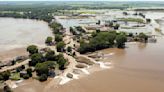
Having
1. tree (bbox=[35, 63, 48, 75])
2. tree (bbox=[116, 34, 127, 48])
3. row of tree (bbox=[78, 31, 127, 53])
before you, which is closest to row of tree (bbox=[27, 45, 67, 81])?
tree (bbox=[35, 63, 48, 75])

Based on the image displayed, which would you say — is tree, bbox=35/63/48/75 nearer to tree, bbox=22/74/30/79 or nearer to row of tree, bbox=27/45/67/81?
row of tree, bbox=27/45/67/81

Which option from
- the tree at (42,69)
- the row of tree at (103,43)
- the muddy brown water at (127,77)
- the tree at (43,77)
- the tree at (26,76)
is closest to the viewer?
the muddy brown water at (127,77)

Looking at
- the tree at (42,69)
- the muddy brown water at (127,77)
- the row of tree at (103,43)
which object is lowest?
the muddy brown water at (127,77)

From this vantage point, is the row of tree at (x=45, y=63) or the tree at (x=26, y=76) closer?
the tree at (x=26, y=76)

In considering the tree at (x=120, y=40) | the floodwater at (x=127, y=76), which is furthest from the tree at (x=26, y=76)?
the tree at (x=120, y=40)

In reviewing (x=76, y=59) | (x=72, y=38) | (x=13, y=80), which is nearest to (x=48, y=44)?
(x=72, y=38)

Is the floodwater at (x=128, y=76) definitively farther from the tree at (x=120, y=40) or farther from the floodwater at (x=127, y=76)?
the tree at (x=120, y=40)

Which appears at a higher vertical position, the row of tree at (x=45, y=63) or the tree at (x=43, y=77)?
the row of tree at (x=45, y=63)

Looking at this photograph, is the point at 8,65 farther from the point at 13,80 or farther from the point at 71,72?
the point at 71,72

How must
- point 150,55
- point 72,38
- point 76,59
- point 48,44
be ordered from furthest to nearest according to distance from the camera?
point 72,38, point 48,44, point 150,55, point 76,59

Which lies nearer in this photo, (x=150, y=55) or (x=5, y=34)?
(x=150, y=55)

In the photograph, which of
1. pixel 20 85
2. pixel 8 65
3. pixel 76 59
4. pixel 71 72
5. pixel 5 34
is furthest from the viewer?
pixel 5 34
